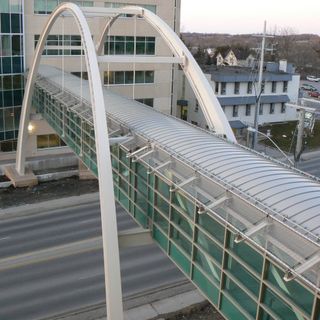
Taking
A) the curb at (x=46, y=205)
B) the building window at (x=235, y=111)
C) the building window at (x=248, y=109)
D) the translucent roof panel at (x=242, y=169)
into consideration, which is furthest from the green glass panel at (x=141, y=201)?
the building window at (x=248, y=109)

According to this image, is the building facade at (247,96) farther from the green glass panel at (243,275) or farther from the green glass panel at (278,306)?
the green glass panel at (278,306)

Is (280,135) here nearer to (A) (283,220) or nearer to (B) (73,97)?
(B) (73,97)

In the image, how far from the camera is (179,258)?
46.8ft

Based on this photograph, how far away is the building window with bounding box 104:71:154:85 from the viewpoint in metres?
45.9

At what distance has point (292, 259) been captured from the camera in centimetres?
916

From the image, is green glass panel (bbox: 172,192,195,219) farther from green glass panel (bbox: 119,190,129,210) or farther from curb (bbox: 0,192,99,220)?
curb (bbox: 0,192,99,220)

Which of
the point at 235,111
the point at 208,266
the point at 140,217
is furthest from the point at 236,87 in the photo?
the point at 208,266

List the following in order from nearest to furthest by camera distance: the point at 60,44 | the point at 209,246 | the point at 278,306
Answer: the point at 278,306, the point at 209,246, the point at 60,44

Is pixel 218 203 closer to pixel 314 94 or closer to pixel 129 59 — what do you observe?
pixel 129 59

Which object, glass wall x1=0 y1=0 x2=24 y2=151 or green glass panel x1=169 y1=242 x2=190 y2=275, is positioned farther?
glass wall x1=0 y1=0 x2=24 y2=151

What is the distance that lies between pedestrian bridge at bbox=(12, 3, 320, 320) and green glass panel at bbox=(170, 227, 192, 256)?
0.03 m

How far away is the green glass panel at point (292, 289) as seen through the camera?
901 centimetres

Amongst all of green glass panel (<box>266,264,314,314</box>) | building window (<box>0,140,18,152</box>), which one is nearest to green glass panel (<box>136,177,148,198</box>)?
green glass panel (<box>266,264,314,314</box>)

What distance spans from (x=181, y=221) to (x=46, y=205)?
19948mm
